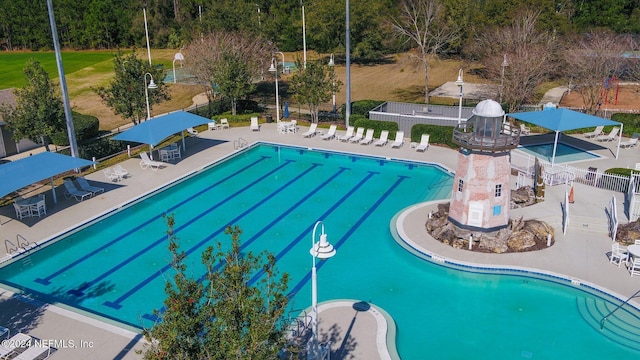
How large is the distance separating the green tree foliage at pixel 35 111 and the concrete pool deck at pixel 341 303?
3.06 meters

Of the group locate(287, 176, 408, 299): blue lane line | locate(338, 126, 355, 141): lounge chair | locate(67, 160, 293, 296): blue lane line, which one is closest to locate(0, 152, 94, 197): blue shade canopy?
locate(67, 160, 293, 296): blue lane line

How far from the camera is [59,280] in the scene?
52.7ft

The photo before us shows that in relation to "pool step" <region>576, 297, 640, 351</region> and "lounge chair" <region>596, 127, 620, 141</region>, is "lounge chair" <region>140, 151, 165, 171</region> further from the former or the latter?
"lounge chair" <region>596, 127, 620, 141</region>

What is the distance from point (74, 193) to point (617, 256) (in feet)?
66.2

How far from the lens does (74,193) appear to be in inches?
846

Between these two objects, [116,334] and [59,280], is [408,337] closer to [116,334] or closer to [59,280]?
[116,334]

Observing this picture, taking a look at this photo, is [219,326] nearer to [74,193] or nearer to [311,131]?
[74,193]

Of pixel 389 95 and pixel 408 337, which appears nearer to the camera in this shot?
pixel 408 337

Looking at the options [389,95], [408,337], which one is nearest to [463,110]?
[389,95]

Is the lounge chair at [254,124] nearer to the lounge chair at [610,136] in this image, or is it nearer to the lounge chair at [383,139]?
the lounge chair at [383,139]

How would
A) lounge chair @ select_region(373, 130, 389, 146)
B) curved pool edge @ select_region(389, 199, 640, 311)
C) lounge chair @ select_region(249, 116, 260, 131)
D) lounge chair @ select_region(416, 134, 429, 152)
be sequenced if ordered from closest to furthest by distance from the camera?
curved pool edge @ select_region(389, 199, 640, 311)
lounge chair @ select_region(416, 134, 429, 152)
lounge chair @ select_region(373, 130, 389, 146)
lounge chair @ select_region(249, 116, 260, 131)

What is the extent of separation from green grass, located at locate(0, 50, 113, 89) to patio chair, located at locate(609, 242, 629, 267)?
46.4m

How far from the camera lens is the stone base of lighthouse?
1680cm

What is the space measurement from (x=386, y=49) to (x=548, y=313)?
159 ft
